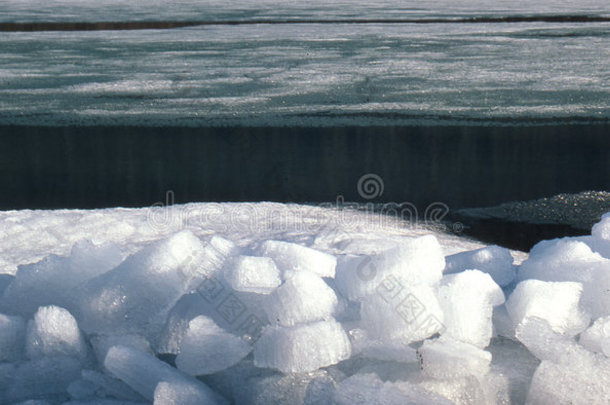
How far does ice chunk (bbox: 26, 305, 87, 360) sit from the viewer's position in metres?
1.20

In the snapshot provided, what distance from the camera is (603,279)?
4.06 feet

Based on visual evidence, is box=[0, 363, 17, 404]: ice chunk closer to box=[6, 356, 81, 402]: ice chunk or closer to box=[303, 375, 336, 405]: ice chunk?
box=[6, 356, 81, 402]: ice chunk

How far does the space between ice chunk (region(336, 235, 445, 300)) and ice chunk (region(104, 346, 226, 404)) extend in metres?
0.28

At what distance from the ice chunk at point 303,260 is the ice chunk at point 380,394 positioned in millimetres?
313

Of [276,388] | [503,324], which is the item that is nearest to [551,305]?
[503,324]

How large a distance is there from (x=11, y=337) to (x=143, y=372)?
28cm

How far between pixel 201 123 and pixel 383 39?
456 cm

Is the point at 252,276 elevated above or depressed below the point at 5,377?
above

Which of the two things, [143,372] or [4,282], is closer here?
[143,372]

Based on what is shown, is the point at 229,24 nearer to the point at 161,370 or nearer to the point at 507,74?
the point at 507,74

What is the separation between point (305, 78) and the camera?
5.18 meters

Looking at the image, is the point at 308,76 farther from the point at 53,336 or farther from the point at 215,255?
the point at 53,336

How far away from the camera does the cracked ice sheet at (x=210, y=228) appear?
6.24ft

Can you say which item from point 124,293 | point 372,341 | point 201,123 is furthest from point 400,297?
point 201,123
